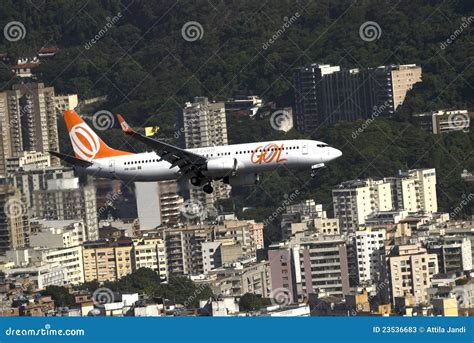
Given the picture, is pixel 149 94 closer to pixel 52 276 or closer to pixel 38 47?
pixel 38 47

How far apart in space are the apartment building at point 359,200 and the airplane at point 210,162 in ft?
199

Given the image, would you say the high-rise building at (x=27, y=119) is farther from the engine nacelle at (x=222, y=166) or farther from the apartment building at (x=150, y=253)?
the engine nacelle at (x=222, y=166)

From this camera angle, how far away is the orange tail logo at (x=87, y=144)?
43.2 m

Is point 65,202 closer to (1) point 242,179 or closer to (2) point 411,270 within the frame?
(2) point 411,270

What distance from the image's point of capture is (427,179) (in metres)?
104

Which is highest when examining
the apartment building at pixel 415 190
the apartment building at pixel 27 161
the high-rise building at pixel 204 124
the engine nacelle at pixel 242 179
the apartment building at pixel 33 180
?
the high-rise building at pixel 204 124

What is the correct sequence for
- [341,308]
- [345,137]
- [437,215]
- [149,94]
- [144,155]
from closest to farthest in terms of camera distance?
[144,155] < [341,308] < [437,215] < [345,137] < [149,94]

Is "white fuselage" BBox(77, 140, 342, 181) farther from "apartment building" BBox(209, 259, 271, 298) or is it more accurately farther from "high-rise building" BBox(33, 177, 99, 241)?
"apartment building" BBox(209, 259, 271, 298)

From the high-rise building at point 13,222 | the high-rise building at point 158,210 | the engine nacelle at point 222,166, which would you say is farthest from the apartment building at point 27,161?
the engine nacelle at point 222,166

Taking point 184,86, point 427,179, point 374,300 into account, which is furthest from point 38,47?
point 374,300

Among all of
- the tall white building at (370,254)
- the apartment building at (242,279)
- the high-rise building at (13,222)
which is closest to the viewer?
the apartment building at (242,279)

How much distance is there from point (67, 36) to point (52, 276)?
66797 millimetres

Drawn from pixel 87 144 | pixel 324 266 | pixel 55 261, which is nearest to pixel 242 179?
pixel 87 144

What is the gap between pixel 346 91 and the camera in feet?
438
